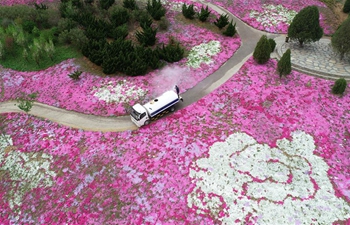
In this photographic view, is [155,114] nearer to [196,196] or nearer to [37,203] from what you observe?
[196,196]

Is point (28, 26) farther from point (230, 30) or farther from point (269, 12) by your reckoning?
point (269, 12)

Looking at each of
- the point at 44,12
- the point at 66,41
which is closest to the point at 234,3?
the point at 66,41

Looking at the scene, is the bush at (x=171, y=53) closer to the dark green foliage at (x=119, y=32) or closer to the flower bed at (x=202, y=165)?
the dark green foliage at (x=119, y=32)

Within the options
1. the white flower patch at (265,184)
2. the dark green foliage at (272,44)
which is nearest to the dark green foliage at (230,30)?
the dark green foliage at (272,44)

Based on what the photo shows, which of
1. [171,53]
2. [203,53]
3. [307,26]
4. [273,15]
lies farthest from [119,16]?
[307,26]

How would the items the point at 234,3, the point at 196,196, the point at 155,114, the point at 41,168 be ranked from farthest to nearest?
1. the point at 234,3
2. the point at 155,114
3. the point at 41,168
4. the point at 196,196

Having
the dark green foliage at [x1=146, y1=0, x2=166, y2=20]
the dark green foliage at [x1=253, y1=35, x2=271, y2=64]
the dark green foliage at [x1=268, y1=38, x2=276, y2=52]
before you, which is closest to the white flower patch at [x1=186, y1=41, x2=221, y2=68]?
the dark green foliage at [x1=253, y1=35, x2=271, y2=64]

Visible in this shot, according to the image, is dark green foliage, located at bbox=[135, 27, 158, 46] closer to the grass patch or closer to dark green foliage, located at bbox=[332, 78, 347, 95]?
the grass patch
